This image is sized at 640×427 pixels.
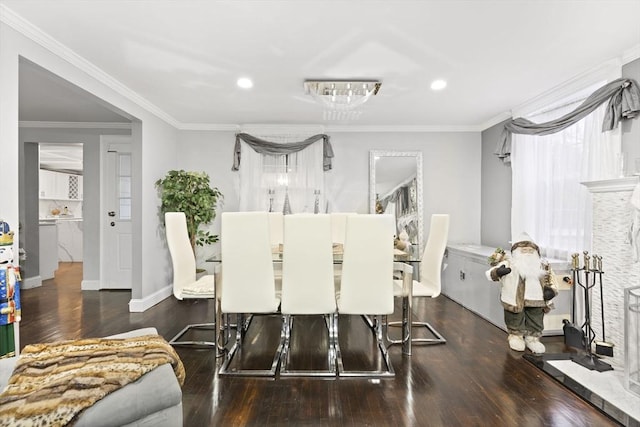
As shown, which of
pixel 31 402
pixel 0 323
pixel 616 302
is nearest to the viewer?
pixel 31 402

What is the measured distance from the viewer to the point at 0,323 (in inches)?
77.8

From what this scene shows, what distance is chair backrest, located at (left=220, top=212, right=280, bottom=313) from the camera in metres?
2.43

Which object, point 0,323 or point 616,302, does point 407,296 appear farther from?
point 0,323

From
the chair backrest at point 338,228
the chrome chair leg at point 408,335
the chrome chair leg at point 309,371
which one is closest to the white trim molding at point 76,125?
the chair backrest at point 338,228

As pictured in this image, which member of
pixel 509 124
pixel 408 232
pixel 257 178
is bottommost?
pixel 408 232

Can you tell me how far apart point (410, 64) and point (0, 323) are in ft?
11.4

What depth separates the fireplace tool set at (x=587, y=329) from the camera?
258cm

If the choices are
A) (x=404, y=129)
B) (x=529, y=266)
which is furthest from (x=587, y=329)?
(x=404, y=129)

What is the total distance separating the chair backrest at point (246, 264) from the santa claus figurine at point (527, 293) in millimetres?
1959

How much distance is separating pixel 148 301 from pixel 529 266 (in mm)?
4101

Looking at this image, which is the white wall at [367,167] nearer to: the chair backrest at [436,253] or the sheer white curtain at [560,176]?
the sheer white curtain at [560,176]

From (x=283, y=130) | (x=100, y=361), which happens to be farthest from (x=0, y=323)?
(x=283, y=130)

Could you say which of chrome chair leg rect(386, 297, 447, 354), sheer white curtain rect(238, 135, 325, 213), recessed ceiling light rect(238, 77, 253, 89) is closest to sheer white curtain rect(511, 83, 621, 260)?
chrome chair leg rect(386, 297, 447, 354)

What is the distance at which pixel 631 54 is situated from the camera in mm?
2762
